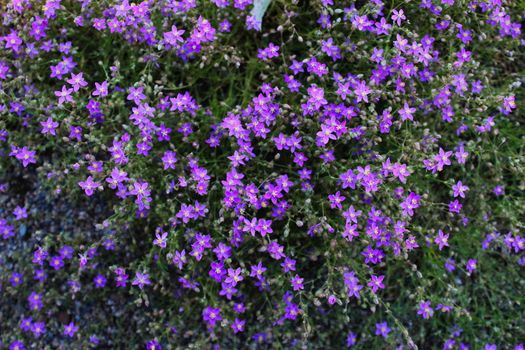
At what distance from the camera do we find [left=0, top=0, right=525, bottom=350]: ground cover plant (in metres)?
3.24

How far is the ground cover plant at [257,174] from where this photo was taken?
10.6 ft

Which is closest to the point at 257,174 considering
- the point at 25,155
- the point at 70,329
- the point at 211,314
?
the point at 211,314

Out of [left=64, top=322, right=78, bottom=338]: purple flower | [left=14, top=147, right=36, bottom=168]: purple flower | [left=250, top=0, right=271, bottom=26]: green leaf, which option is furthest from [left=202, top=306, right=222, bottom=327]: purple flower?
[left=250, top=0, right=271, bottom=26]: green leaf

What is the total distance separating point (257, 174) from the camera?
11.1ft

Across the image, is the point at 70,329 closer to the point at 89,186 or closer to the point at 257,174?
the point at 89,186

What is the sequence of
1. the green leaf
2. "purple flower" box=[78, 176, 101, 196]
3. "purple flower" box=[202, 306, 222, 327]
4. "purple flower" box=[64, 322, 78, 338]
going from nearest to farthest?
"purple flower" box=[78, 176, 101, 196], "purple flower" box=[202, 306, 222, 327], the green leaf, "purple flower" box=[64, 322, 78, 338]

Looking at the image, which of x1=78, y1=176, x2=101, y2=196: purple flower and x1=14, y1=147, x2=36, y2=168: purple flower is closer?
x1=78, y1=176, x2=101, y2=196: purple flower

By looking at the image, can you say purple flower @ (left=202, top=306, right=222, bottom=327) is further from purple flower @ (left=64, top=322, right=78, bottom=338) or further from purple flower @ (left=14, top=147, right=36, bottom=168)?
purple flower @ (left=14, top=147, right=36, bottom=168)

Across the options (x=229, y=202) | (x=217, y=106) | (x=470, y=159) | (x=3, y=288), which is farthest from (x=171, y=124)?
(x=470, y=159)

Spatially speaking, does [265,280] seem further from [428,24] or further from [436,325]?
[428,24]

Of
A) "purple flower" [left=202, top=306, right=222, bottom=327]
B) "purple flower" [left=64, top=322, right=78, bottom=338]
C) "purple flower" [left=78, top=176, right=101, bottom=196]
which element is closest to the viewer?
"purple flower" [left=78, top=176, right=101, bottom=196]

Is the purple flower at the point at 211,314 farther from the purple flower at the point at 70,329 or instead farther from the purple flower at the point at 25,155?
the purple flower at the point at 25,155

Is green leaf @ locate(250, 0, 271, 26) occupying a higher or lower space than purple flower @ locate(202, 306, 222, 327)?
higher

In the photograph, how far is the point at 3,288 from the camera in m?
3.90
